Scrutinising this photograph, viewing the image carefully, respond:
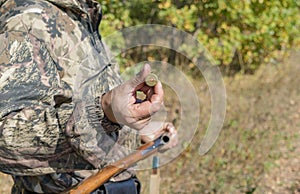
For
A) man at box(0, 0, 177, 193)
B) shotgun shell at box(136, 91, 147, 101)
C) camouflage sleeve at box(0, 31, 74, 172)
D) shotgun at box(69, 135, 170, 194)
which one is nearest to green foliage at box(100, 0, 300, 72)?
shotgun at box(69, 135, 170, 194)

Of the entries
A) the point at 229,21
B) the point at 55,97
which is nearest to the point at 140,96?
the point at 55,97

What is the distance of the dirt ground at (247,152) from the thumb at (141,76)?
12.8 feet

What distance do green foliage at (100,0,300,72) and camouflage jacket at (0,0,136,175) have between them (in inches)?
224

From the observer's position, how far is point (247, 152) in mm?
7715

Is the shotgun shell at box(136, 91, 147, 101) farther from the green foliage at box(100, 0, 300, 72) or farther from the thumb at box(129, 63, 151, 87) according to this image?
the green foliage at box(100, 0, 300, 72)

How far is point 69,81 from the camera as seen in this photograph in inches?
90.2

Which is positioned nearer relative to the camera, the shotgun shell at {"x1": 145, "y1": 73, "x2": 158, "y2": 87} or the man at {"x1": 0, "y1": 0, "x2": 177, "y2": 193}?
the shotgun shell at {"x1": 145, "y1": 73, "x2": 158, "y2": 87}

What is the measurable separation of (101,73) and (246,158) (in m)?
5.27

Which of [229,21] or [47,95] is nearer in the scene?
[47,95]

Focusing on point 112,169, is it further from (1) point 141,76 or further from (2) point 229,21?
(2) point 229,21

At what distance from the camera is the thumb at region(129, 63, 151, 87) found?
180 cm

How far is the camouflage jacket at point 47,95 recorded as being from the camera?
1.97m

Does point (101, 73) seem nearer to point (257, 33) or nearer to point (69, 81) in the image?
point (69, 81)

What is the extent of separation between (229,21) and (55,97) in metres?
8.11
